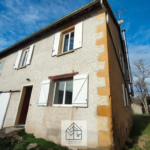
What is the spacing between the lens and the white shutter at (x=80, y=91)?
311cm

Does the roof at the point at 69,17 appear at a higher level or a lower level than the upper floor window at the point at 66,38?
higher

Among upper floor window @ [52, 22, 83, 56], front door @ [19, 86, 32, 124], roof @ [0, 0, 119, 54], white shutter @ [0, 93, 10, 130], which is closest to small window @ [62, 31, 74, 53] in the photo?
upper floor window @ [52, 22, 83, 56]

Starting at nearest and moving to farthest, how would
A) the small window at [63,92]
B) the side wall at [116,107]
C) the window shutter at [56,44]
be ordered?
the side wall at [116,107], the small window at [63,92], the window shutter at [56,44]

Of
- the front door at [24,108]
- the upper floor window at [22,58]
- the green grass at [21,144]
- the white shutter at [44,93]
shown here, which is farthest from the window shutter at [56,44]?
the green grass at [21,144]

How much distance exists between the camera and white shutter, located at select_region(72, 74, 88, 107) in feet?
10.2

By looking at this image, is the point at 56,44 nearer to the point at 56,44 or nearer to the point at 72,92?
the point at 56,44

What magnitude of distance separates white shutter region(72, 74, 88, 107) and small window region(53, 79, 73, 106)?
36cm

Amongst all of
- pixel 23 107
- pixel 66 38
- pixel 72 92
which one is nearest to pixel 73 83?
pixel 72 92

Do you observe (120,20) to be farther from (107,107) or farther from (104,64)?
(107,107)

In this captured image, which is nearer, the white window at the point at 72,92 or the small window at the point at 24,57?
the white window at the point at 72,92

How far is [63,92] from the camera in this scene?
3.82 metres

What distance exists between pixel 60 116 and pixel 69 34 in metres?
3.98

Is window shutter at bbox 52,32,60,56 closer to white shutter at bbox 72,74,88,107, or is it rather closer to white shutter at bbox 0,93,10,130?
white shutter at bbox 72,74,88,107

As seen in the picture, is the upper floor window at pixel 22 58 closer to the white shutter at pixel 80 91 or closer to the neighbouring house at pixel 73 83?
the neighbouring house at pixel 73 83
